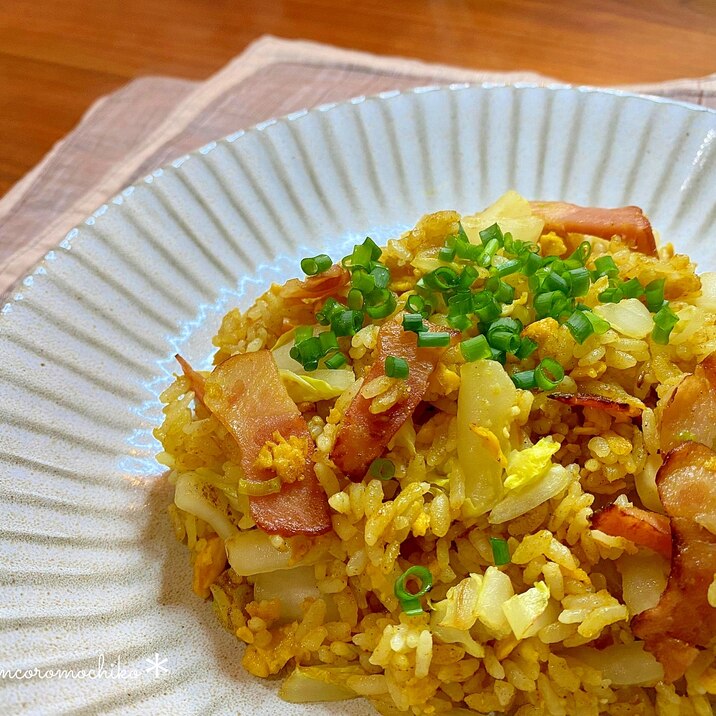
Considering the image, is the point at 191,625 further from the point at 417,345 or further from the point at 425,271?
the point at 425,271

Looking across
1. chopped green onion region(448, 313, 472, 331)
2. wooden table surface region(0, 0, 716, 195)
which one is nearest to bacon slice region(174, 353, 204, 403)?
chopped green onion region(448, 313, 472, 331)

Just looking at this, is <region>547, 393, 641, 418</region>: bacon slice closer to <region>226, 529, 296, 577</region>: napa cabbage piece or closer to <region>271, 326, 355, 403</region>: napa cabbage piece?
<region>271, 326, 355, 403</region>: napa cabbage piece

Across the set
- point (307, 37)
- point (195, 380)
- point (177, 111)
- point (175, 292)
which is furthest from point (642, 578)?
point (307, 37)

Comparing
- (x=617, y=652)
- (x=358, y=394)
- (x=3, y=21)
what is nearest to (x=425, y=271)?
(x=358, y=394)

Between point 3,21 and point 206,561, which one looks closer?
point 206,561

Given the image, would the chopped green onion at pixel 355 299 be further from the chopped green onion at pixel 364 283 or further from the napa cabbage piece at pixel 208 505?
the napa cabbage piece at pixel 208 505

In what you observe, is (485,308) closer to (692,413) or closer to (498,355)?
(498,355)

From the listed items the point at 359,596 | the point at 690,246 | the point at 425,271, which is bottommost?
the point at 359,596
